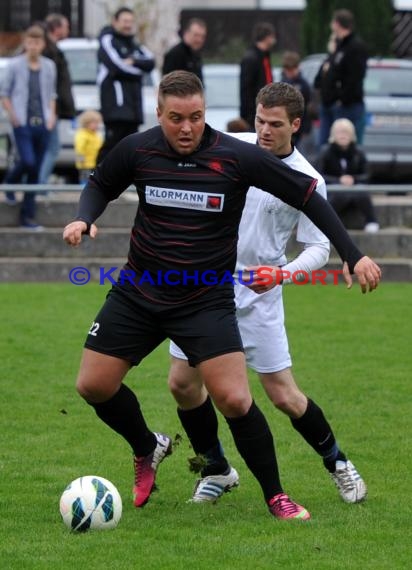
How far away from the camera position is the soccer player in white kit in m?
6.42

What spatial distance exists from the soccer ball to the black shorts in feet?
1.96

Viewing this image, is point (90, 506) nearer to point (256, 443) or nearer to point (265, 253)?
point (256, 443)

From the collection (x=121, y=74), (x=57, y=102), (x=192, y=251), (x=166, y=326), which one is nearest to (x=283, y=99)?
(x=192, y=251)

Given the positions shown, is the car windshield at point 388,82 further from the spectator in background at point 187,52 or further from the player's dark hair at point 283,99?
the player's dark hair at point 283,99

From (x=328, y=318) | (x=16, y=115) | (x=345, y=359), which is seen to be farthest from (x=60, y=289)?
(x=345, y=359)

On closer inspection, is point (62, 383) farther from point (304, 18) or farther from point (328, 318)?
point (304, 18)

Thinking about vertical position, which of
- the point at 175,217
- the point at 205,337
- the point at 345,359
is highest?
the point at 175,217

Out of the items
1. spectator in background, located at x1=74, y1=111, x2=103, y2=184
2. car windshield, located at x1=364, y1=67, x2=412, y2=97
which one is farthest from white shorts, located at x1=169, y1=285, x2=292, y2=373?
car windshield, located at x1=364, y1=67, x2=412, y2=97

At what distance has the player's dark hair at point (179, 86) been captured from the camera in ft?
19.4

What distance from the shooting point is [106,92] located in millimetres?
13953

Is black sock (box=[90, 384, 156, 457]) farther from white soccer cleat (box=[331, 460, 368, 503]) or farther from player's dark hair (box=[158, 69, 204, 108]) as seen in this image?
player's dark hair (box=[158, 69, 204, 108])

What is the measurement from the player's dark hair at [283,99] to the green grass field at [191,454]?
1.89 metres

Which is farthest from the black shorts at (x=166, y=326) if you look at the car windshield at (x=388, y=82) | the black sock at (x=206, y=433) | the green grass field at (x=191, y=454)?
the car windshield at (x=388, y=82)

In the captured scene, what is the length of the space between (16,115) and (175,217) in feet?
27.2
